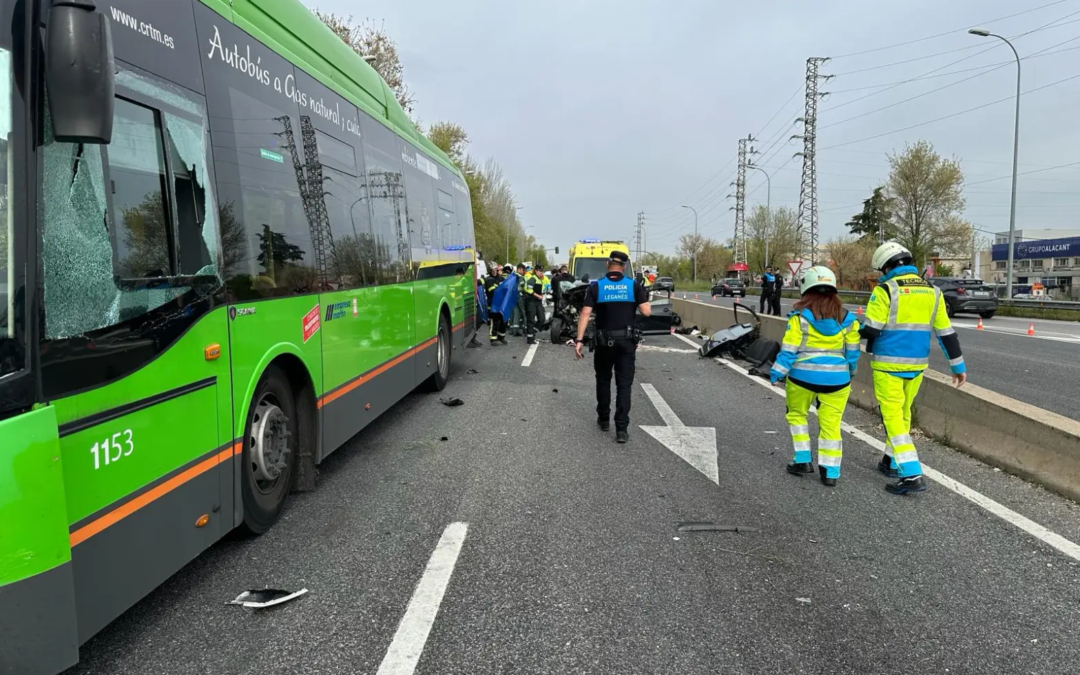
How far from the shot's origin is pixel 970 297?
2639cm

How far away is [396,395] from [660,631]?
4.59 meters

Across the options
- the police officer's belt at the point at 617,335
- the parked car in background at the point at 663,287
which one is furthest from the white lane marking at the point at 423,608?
the parked car in background at the point at 663,287

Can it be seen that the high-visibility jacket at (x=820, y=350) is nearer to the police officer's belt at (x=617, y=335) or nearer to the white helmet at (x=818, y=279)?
the white helmet at (x=818, y=279)

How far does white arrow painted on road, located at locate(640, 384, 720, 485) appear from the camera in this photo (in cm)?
606

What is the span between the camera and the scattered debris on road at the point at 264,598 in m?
3.47

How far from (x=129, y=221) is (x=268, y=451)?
1.89 metres

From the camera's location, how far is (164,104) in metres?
3.23

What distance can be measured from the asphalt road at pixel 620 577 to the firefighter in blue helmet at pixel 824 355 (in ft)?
1.33

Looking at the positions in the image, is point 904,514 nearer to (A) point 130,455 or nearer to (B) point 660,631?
(B) point 660,631

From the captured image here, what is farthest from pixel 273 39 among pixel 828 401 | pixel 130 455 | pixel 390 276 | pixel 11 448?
pixel 828 401

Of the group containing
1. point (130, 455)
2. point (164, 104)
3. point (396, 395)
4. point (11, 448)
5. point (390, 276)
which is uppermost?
point (164, 104)

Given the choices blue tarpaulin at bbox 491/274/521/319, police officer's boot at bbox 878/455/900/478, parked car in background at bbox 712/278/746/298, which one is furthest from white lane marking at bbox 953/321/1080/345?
parked car in background at bbox 712/278/746/298

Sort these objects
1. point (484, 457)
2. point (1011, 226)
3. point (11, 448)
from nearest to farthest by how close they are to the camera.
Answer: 1. point (11, 448)
2. point (484, 457)
3. point (1011, 226)

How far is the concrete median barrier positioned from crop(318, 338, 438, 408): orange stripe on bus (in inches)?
218
